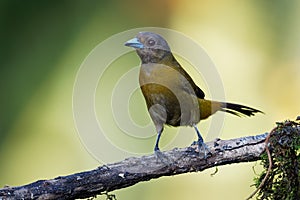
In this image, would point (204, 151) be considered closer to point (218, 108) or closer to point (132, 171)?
point (132, 171)

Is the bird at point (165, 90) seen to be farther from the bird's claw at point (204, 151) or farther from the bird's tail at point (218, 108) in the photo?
the bird's claw at point (204, 151)

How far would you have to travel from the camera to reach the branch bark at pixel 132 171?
2.12 meters

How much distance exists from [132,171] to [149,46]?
2.94ft

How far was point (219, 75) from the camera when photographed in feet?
14.4

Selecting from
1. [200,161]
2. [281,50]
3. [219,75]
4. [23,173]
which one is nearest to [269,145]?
[200,161]

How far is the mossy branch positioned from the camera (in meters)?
2.12

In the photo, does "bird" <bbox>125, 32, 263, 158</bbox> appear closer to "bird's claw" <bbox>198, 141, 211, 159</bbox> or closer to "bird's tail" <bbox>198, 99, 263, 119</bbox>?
"bird's tail" <bbox>198, 99, 263, 119</bbox>

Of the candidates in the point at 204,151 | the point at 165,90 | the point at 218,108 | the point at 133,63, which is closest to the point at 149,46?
the point at 165,90

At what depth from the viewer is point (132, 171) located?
7.18 ft

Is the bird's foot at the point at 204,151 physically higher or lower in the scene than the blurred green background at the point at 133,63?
lower

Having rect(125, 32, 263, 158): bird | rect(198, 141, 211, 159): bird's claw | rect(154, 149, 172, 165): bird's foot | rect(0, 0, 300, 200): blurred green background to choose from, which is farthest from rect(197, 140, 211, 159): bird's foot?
rect(0, 0, 300, 200): blurred green background

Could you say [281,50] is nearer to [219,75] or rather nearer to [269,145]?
[219,75]

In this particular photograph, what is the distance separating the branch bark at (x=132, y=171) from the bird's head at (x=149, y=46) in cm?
74

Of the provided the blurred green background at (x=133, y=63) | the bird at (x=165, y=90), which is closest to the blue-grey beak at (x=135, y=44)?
the bird at (x=165, y=90)
